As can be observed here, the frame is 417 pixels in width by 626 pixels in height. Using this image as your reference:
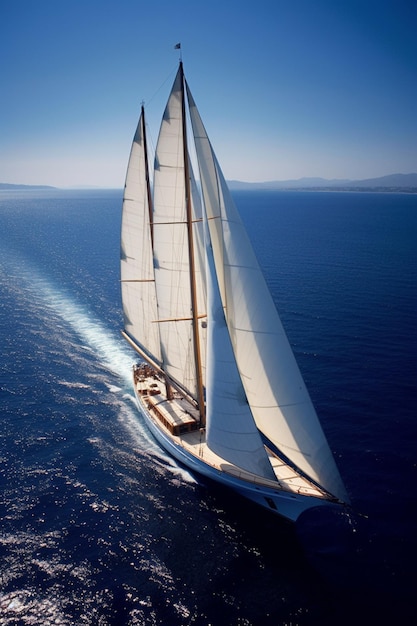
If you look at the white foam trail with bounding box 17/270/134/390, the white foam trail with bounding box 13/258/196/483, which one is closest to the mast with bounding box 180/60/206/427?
the white foam trail with bounding box 13/258/196/483

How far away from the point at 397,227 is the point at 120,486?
13269 centimetres

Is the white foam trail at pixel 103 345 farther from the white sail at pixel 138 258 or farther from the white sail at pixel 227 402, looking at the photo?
the white sail at pixel 227 402

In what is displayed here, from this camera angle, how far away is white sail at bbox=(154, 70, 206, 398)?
26078mm

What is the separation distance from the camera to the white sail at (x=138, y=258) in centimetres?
3183

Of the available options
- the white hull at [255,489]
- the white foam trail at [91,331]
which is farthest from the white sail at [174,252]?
the white foam trail at [91,331]

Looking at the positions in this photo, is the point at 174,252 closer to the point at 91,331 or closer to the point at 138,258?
the point at 138,258

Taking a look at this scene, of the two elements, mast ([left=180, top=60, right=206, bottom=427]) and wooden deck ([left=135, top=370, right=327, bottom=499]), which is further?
mast ([left=180, top=60, right=206, bottom=427])

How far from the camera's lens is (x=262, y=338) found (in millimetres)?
23516

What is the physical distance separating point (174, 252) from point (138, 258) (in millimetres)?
7113

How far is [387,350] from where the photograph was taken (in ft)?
147

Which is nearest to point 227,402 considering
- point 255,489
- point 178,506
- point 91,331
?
point 255,489

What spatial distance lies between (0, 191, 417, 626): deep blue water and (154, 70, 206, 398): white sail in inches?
320

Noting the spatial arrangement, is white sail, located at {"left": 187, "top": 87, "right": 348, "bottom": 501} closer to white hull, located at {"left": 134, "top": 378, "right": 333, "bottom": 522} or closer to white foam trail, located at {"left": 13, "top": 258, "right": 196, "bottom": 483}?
white hull, located at {"left": 134, "top": 378, "right": 333, "bottom": 522}

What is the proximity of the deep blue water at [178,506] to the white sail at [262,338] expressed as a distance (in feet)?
16.6
